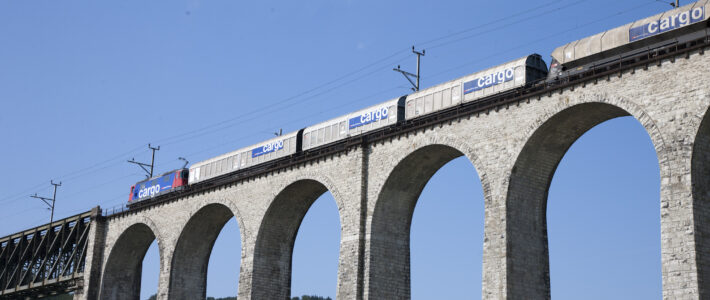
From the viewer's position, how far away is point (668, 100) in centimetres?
2955

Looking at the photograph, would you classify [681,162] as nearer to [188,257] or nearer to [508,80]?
[508,80]

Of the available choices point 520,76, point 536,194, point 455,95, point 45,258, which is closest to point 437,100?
point 455,95

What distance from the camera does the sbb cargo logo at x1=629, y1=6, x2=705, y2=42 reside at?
97.5 feet

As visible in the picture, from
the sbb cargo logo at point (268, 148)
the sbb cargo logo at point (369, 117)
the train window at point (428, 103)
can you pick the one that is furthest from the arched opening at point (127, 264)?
the train window at point (428, 103)

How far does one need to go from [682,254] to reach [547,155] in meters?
8.83

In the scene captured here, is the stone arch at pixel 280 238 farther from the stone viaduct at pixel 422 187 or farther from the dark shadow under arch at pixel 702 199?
the dark shadow under arch at pixel 702 199

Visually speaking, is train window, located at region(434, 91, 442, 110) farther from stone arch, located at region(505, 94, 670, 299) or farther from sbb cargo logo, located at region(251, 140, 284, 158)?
sbb cargo logo, located at region(251, 140, 284, 158)

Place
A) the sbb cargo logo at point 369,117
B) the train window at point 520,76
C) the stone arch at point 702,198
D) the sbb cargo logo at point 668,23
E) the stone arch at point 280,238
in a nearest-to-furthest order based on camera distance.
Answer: the stone arch at point 702,198 < the sbb cargo logo at point 668,23 < the train window at point 520,76 < the sbb cargo logo at point 369,117 < the stone arch at point 280,238

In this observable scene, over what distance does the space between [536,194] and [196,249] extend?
27.1 metres

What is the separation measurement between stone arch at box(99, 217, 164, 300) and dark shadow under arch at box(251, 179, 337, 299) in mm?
13854

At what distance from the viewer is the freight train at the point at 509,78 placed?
1202 inches

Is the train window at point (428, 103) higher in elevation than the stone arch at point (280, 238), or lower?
higher

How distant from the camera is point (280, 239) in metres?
48.5

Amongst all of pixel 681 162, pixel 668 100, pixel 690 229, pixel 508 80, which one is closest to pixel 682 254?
pixel 690 229
